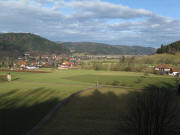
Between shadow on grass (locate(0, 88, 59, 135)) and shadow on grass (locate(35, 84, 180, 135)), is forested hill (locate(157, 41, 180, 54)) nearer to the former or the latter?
shadow on grass (locate(35, 84, 180, 135))

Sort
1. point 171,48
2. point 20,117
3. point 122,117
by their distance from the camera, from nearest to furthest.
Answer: point 122,117, point 20,117, point 171,48

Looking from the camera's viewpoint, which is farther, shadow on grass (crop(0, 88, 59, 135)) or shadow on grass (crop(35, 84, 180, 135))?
shadow on grass (crop(0, 88, 59, 135))

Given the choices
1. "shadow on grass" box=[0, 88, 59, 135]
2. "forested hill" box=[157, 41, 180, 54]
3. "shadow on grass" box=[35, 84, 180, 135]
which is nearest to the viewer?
"shadow on grass" box=[35, 84, 180, 135]

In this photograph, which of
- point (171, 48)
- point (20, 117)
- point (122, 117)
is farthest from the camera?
point (171, 48)

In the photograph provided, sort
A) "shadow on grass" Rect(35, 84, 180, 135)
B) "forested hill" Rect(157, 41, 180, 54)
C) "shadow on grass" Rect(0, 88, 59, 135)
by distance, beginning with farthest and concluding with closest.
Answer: "forested hill" Rect(157, 41, 180, 54) → "shadow on grass" Rect(0, 88, 59, 135) → "shadow on grass" Rect(35, 84, 180, 135)

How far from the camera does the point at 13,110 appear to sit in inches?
505

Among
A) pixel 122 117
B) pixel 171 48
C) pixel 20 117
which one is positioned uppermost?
pixel 171 48

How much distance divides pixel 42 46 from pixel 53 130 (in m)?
198

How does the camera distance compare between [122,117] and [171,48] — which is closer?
[122,117]

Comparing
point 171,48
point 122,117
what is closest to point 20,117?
point 122,117

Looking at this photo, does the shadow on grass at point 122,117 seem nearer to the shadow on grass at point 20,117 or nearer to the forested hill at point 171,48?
the shadow on grass at point 20,117

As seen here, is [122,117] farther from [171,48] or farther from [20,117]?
[171,48]

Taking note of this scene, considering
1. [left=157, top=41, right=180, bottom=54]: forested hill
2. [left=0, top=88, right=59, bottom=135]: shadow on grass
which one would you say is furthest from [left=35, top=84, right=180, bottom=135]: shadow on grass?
[left=157, top=41, right=180, bottom=54]: forested hill

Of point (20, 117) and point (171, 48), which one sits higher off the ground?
point (171, 48)
